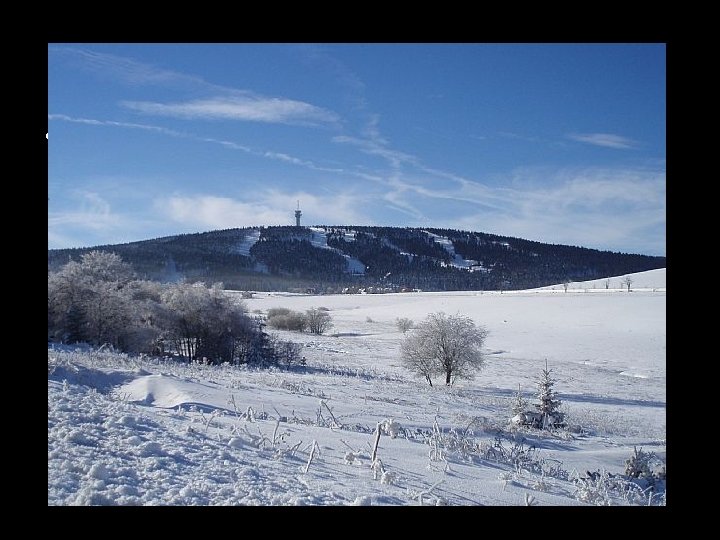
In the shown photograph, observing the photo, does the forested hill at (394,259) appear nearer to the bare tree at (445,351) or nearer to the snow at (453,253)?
the snow at (453,253)

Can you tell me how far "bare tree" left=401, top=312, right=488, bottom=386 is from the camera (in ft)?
68.8

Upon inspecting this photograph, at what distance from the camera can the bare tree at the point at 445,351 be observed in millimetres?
20969

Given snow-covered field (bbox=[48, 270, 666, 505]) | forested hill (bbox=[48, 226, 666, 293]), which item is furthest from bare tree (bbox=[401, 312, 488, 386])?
forested hill (bbox=[48, 226, 666, 293])

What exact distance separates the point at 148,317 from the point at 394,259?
8925 centimetres

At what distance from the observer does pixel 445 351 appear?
21125mm

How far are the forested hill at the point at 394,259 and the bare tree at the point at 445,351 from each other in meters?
56.0

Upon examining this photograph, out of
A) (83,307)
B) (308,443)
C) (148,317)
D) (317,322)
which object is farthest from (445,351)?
(317,322)

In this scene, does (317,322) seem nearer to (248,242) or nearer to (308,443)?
(308,443)

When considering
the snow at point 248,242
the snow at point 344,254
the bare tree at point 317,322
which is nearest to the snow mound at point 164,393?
the bare tree at point 317,322

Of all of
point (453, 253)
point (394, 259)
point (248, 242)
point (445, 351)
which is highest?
point (248, 242)
